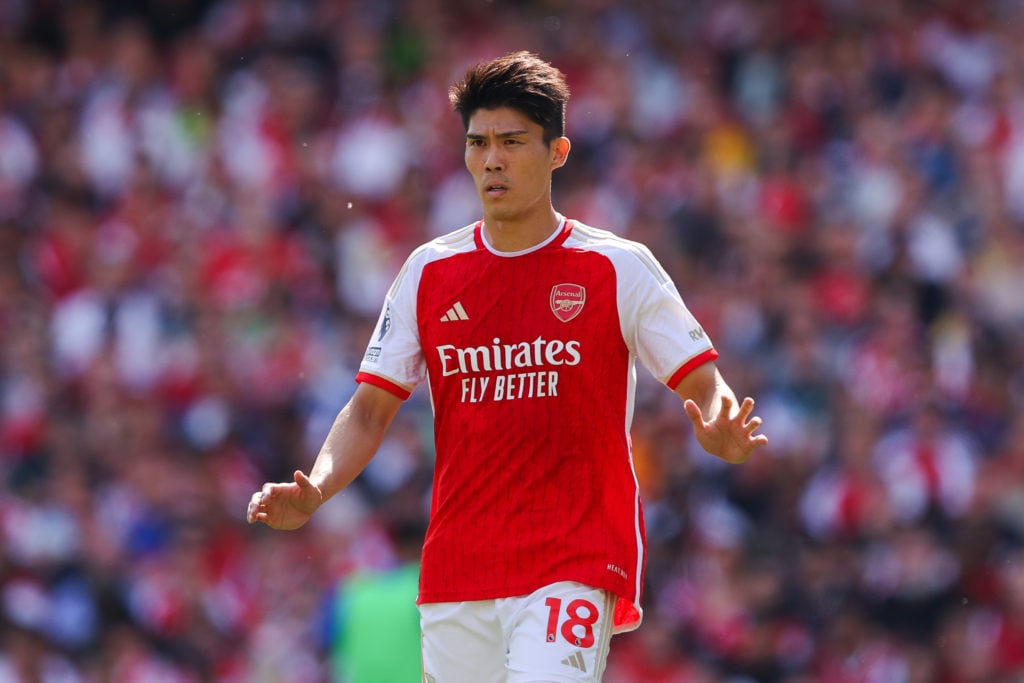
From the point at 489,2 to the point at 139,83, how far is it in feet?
11.3

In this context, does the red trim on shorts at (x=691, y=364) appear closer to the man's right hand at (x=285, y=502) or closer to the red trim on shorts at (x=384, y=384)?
the red trim on shorts at (x=384, y=384)

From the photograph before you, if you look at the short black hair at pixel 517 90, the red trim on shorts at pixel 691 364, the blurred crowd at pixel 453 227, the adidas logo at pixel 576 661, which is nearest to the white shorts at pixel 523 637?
the adidas logo at pixel 576 661

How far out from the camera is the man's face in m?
5.60

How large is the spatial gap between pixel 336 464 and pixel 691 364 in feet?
4.08

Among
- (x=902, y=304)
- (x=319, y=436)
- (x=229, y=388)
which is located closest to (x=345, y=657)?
(x=319, y=436)

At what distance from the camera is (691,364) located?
5559mm

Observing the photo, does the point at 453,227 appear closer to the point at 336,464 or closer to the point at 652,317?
the point at 336,464

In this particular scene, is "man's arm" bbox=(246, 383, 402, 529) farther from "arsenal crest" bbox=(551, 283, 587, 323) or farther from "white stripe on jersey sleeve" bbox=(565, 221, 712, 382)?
"white stripe on jersey sleeve" bbox=(565, 221, 712, 382)

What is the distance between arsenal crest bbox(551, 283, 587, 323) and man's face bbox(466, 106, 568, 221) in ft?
0.92

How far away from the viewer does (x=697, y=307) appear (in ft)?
40.7

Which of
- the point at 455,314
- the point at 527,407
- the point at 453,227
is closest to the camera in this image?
the point at 527,407

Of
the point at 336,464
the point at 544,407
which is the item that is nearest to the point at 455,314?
the point at 544,407

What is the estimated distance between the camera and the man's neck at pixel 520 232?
570 cm

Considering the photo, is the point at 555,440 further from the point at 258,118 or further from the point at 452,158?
the point at 258,118
